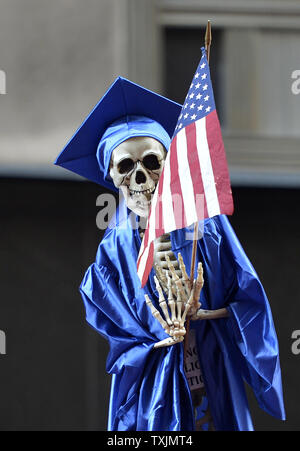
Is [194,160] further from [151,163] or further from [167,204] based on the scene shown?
[151,163]

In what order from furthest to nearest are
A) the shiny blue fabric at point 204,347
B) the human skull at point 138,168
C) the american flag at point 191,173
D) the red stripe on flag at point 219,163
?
the human skull at point 138,168, the shiny blue fabric at point 204,347, the american flag at point 191,173, the red stripe on flag at point 219,163

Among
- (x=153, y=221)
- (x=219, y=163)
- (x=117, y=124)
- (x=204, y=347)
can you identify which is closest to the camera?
(x=219, y=163)

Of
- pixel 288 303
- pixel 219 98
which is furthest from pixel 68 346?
pixel 219 98

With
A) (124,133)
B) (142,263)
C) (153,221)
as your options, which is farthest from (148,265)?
(124,133)

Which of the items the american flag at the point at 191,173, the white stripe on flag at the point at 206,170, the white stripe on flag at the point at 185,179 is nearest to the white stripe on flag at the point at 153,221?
the american flag at the point at 191,173

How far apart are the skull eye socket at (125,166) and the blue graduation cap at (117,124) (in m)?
0.06

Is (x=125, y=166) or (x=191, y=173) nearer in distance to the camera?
(x=191, y=173)

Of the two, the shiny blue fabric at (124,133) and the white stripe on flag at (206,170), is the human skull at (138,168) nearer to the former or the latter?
the shiny blue fabric at (124,133)

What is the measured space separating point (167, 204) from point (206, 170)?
0.20 meters

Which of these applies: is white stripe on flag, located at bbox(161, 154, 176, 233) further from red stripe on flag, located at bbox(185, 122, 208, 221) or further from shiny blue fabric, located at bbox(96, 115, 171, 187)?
shiny blue fabric, located at bbox(96, 115, 171, 187)

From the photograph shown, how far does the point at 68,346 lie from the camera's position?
6965mm

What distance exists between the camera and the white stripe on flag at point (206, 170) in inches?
137

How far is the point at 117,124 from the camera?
401 centimetres

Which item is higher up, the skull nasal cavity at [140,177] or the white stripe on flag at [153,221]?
the skull nasal cavity at [140,177]
